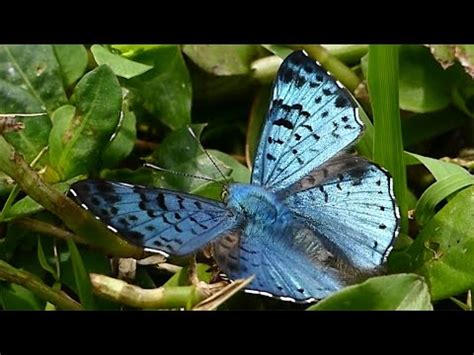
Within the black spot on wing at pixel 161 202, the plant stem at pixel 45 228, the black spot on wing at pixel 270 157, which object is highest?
the black spot on wing at pixel 270 157

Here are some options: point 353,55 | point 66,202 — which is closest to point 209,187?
point 66,202

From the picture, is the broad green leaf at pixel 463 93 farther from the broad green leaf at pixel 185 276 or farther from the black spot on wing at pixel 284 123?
the broad green leaf at pixel 185 276

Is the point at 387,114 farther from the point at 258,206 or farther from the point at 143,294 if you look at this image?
the point at 143,294

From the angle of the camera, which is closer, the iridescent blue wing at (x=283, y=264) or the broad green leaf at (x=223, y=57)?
the iridescent blue wing at (x=283, y=264)

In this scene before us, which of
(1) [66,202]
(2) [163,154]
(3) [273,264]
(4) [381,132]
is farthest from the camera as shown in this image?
(2) [163,154]

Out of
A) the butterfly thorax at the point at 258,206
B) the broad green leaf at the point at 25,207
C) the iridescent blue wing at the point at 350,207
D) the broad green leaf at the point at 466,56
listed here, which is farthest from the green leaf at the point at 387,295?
the broad green leaf at the point at 466,56
